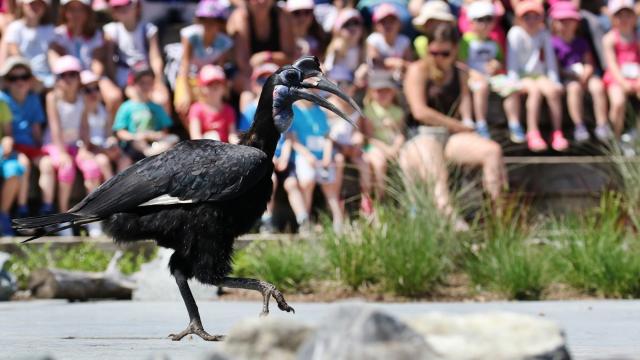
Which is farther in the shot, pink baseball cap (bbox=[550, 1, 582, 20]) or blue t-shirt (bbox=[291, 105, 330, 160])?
pink baseball cap (bbox=[550, 1, 582, 20])

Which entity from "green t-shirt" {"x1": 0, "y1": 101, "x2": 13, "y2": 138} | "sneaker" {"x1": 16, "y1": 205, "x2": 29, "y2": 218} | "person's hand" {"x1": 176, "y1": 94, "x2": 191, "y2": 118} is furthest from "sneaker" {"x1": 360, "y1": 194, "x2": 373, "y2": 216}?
"green t-shirt" {"x1": 0, "y1": 101, "x2": 13, "y2": 138}

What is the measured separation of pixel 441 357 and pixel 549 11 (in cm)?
1103

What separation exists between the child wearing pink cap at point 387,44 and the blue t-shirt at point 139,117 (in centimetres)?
233

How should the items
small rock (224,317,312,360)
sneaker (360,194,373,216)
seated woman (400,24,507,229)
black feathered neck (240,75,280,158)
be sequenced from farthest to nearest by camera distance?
sneaker (360,194,373,216), seated woman (400,24,507,229), black feathered neck (240,75,280,158), small rock (224,317,312,360)

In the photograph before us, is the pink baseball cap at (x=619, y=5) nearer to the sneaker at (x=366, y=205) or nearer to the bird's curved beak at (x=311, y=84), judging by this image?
the sneaker at (x=366, y=205)

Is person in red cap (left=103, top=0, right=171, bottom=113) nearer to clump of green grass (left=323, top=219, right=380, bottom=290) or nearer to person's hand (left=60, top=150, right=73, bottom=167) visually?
person's hand (left=60, top=150, right=73, bottom=167)

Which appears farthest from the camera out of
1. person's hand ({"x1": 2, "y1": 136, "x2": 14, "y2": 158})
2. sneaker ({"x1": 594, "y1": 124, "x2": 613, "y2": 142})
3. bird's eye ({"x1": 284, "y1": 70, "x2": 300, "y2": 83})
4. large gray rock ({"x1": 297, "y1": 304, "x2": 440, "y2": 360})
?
sneaker ({"x1": 594, "y1": 124, "x2": 613, "y2": 142})

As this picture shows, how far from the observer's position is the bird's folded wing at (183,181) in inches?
287

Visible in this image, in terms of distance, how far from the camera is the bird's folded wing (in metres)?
7.28

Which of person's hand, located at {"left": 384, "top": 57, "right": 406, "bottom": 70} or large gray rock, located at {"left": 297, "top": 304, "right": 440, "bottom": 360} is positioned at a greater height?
large gray rock, located at {"left": 297, "top": 304, "right": 440, "bottom": 360}

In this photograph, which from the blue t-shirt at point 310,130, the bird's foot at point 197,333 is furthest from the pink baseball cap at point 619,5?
the bird's foot at point 197,333

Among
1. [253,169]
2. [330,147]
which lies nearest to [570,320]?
[253,169]

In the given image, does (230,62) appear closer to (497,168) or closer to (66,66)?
(66,66)

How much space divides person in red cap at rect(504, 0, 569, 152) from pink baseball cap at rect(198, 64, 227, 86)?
3.01 meters
